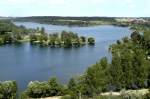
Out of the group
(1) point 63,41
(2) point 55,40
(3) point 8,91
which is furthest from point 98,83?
(1) point 63,41

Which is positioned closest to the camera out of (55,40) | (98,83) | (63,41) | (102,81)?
(98,83)

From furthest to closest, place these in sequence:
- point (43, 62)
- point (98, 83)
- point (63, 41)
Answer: point (63, 41) < point (43, 62) < point (98, 83)

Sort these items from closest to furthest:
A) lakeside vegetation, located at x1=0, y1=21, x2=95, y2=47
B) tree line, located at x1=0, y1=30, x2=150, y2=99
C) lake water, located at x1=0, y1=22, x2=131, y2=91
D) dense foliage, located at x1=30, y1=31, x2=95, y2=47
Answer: tree line, located at x1=0, y1=30, x2=150, y2=99 < lake water, located at x1=0, y1=22, x2=131, y2=91 < dense foliage, located at x1=30, y1=31, x2=95, y2=47 < lakeside vegetation, located at x1=0, y1=21, x2=95, y2=47

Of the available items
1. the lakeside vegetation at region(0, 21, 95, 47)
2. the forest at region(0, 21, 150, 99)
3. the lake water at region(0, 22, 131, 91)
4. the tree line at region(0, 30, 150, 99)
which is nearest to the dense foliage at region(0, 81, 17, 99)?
the forest at region(0, 21, 150, 99)

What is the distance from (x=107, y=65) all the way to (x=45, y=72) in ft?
41.3

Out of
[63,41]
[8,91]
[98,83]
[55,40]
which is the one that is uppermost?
[98,83]

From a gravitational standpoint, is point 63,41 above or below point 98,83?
below

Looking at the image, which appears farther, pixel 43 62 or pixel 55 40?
pixel 55 40

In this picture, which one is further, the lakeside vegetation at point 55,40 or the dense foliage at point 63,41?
the lakeside vegetation at point 55,40

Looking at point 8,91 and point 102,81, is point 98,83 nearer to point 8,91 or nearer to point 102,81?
point 102,81

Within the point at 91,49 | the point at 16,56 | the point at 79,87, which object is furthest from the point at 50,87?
the point at 91,49

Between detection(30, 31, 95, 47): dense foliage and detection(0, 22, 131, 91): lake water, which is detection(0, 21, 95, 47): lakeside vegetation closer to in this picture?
detection(30, 31, 95, 47): dense foliage

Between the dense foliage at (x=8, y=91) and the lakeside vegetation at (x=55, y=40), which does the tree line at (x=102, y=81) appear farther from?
the lakeside vegetation at (x=55, y=40)

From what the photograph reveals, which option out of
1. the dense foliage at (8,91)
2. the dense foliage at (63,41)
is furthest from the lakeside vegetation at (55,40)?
the dense foliage at (8,91)
